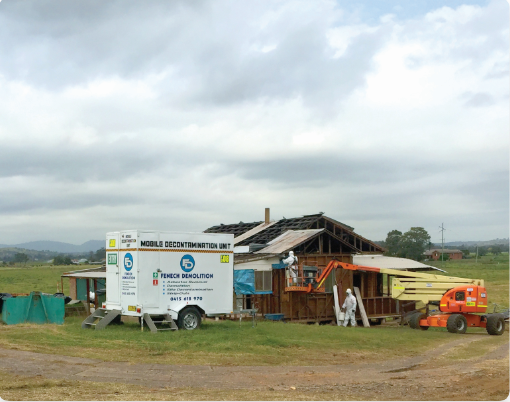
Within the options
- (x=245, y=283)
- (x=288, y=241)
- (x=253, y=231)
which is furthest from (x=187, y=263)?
(x=253, y=231)

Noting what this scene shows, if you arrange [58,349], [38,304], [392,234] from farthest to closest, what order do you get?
[392,234] < [38,304] < [58,349]

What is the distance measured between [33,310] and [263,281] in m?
9.51

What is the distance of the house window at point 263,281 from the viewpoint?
25531mm

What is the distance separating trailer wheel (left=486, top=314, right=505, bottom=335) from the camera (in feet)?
73.8

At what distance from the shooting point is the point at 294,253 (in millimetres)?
26188

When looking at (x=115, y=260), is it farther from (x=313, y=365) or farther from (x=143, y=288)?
(x=313, y=365)

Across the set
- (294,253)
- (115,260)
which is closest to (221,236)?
(115,260)

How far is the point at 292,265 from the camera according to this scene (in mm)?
24922

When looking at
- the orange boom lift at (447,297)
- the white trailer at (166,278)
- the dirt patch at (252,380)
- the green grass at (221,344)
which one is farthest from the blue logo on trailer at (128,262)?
the orange boom lift at (447,297)

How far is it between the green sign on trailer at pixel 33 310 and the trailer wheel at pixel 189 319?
509 centimetres

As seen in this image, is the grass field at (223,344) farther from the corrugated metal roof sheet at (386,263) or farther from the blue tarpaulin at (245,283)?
the corrugated metal roof sheet at (386,263)

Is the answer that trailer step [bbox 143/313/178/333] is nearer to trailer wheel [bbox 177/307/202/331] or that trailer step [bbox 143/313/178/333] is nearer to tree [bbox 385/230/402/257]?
trailer wheel [bbox 177/307/202/331]

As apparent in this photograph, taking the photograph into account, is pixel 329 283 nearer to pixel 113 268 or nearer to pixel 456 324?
pixel 456 324

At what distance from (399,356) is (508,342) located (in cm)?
626
